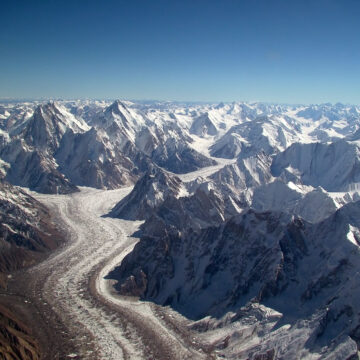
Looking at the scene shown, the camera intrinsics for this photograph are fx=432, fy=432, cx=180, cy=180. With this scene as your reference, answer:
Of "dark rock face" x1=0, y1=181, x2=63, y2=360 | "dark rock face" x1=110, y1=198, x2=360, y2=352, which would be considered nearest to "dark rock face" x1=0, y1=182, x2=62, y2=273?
"dark rock face" x1=0, y1=181, x2=63, y2=360

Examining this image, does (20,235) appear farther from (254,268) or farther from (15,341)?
(254,268)

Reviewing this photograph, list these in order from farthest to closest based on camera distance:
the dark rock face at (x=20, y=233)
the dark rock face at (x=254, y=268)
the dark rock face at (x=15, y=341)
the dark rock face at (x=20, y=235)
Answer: the dark rock face at (x=20, y=233) → the dark rock face at (x=20, y=235) → the dark rock face at (x=254, y=268) → the dark rock face at (x=15, y=341)

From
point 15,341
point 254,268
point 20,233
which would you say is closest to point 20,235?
point 20,233

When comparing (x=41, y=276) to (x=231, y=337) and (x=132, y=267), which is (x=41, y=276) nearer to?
(x=132, y=267)

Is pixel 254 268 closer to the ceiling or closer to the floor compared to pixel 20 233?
closer to the ceiling

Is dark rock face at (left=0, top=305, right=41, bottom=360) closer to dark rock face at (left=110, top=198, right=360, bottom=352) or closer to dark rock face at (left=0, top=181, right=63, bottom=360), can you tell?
dark rock face at (left=0, top=181, right=63, bottom=360)

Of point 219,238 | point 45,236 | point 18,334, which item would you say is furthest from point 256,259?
point 45,236

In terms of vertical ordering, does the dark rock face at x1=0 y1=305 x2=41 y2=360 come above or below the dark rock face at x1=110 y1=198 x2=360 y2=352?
below

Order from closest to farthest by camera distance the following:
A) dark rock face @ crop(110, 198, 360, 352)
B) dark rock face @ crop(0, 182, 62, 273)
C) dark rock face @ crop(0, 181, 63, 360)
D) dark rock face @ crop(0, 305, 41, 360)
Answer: dark rock face @ crop(0, 305, 41, 360) → dark rock face @ crop(110, 198, 360, 352) → dark rock face @ crop(0, 181, 63, 360) → dark rock face @ crop(0, 182, 62, 273)

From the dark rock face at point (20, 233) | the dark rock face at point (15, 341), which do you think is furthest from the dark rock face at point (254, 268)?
the dark rock face at point (20, 233)

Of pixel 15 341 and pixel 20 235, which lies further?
pixel 20 235

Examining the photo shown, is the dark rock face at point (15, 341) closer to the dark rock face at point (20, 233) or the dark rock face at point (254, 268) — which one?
the dark rock face at point (254, 268)
